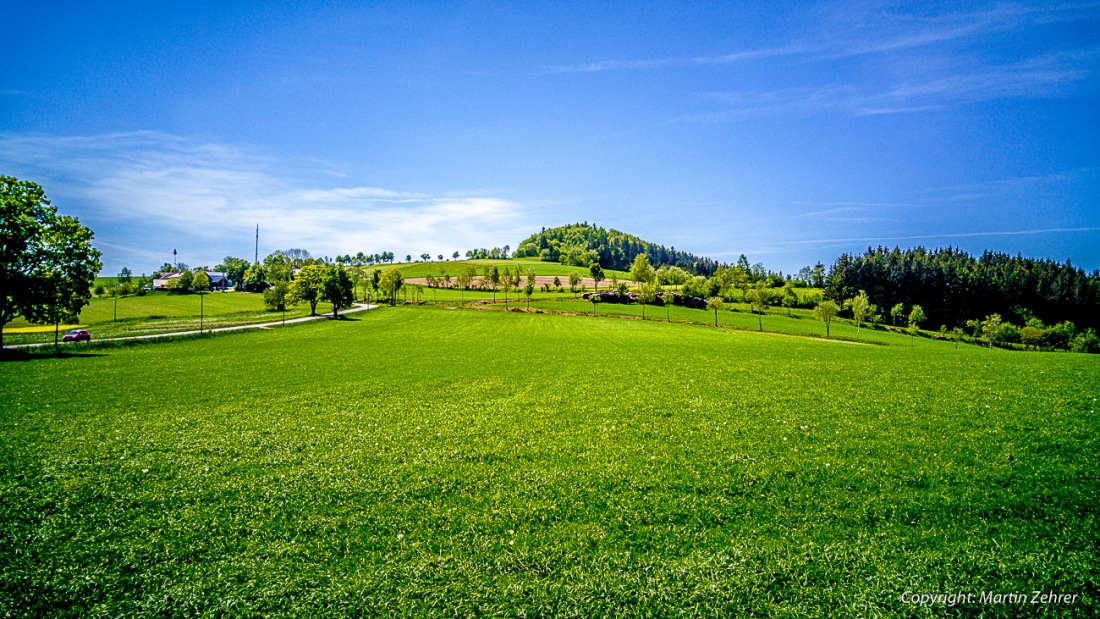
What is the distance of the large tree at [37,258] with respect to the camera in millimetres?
36094

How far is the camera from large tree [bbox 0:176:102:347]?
36094 mm

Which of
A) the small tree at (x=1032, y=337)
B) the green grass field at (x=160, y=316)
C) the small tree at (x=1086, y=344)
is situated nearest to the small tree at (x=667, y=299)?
the small tree at (x=1032, y=337)

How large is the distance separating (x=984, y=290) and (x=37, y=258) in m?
210

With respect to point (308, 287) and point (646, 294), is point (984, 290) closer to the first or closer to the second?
point (646, 294)

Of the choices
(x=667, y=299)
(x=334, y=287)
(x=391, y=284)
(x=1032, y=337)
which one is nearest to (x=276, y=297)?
(x=334, y=287)

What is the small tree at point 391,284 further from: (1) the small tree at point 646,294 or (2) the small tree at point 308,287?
(1) the small tree at point 646,294

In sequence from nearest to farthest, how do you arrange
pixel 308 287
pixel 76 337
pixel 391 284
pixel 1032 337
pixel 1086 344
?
pixel 76 337
pixel 308 287
pixel 1086 344
pixel 1032 337
pixel 391 284

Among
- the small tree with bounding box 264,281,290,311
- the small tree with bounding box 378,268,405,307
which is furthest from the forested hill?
the small tree with bounding box 264,281,290,311

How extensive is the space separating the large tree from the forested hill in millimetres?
189273

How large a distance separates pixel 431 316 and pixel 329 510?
8325cm

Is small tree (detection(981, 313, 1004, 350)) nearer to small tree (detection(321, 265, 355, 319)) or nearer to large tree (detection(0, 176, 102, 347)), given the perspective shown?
small tree (detection(321, 265, 355, 319))

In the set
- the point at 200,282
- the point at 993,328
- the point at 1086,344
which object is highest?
the point at 200,282

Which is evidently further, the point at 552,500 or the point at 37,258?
the point at 37,258

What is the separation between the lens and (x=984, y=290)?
A: 137250 mm
